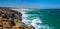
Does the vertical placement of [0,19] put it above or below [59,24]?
above

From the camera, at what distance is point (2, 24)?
4074 millimetres

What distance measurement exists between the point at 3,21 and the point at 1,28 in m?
0.47

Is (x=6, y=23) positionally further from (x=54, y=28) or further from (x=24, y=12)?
(x=24, y=12)

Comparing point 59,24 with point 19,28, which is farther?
point 59,24

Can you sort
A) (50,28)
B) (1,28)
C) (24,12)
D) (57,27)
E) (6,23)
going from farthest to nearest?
(24,12), (57,27), (50,28), (6,23), (1,28)

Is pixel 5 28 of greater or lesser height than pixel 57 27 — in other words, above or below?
above

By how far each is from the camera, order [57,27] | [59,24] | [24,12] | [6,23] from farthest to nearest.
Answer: [24,12] → [59,24] → [57,27] → [6,23]

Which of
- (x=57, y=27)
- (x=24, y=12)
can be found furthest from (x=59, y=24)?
(x=24, y=12)

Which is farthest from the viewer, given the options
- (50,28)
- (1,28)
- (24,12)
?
(24,12)

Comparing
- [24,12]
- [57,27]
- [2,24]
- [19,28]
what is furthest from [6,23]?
[24,12]

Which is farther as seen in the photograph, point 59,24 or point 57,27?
Answer: point 59,24

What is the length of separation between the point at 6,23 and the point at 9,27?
0.62ft

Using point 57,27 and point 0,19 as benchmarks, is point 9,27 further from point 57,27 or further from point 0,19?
point 57,27

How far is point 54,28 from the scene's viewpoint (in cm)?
833
